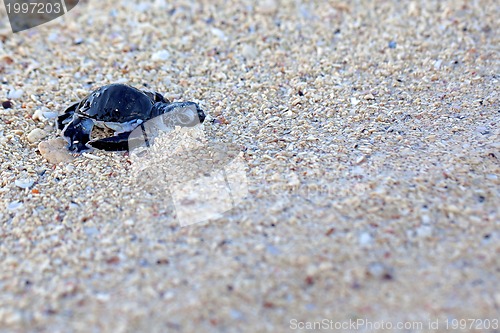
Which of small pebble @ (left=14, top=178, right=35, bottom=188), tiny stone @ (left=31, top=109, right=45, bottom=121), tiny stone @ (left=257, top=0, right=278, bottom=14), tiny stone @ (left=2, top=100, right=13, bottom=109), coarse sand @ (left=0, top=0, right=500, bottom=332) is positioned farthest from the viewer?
tiny stone @ (left=257, top=0, right=278, bottom=14)

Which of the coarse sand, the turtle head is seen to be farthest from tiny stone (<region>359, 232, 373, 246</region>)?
the turtle head

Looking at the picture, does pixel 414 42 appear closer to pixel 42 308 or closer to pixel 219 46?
pixel 219 46

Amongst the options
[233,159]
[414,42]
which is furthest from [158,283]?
[414,42]

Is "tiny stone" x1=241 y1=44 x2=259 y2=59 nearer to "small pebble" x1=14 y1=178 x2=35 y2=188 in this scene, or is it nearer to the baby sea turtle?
the baby sea turtle

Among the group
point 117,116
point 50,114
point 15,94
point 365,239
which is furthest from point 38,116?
point 365,239

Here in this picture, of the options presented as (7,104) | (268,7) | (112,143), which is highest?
(268,7)

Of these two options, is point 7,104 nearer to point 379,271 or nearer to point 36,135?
point 36,135
